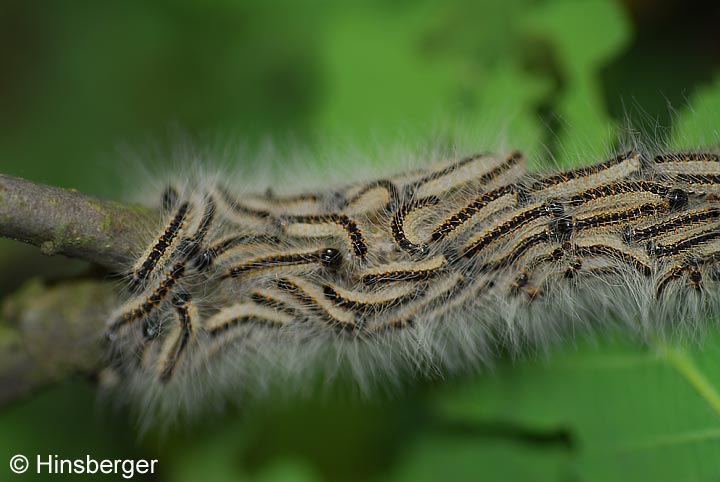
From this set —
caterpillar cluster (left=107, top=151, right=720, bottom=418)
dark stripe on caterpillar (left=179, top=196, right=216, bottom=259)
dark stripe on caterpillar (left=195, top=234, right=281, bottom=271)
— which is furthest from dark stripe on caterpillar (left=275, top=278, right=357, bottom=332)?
dark stripe on caterpillar (left=179, top=196, right=216, bottom=259)

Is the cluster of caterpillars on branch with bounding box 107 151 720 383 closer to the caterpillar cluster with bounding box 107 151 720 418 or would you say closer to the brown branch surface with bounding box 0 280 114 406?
the caterpillar cluster with bounding box 107 151 720 418

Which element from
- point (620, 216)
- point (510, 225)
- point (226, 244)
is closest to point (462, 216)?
point (510, 225)

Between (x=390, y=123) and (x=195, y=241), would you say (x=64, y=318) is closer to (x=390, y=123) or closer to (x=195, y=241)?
(x=195, y=241)

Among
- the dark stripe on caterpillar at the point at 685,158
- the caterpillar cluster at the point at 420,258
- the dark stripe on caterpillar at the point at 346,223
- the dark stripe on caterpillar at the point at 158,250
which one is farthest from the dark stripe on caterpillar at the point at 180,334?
the dark stripe on caterpillar at the point at 685,158

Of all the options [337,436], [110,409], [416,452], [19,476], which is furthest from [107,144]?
[416,452]

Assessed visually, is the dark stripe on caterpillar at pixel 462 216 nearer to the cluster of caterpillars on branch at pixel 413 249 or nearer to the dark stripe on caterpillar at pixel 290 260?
the cluster of caterpillars on branch at pixel 413 249

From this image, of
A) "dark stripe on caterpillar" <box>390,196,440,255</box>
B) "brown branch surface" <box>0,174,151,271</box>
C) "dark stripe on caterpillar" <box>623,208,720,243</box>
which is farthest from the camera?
"dark stripe on caterpillar" <box>390,196,440,255</box>
